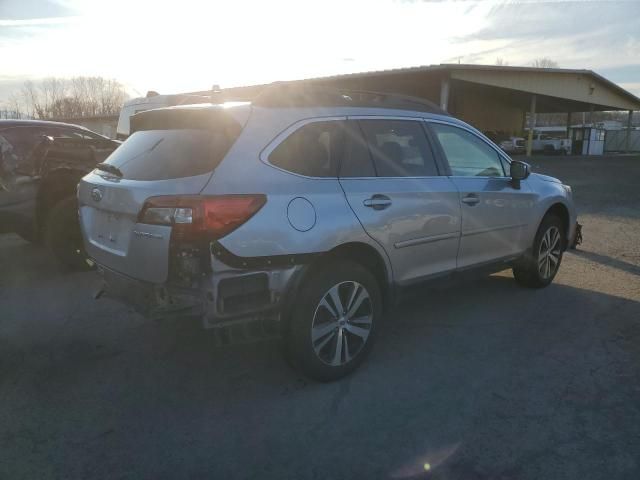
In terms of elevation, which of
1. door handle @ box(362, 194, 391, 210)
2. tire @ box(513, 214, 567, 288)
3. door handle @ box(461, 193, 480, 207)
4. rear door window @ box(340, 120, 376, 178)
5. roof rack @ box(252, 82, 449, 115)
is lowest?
tire @ box(513, 214, 567, 288)

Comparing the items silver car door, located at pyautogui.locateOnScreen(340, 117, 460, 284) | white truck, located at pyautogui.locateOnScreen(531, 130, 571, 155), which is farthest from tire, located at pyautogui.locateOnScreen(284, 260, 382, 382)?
white truck, located at pyautogui.locateOnScreen(531, 130, 571, 155)

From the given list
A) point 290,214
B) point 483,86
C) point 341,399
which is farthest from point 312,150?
point 483,86

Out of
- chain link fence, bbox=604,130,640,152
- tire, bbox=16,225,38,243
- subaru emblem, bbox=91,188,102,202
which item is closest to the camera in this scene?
subaru emblem, bbox=91,188,102,202

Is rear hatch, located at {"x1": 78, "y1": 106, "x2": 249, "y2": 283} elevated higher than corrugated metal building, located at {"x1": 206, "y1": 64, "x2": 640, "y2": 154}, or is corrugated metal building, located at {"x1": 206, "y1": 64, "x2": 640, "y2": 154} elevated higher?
corrugated metal building, located at {"x1": 206, "y1": 64, "x2": 640, "y2": 154}

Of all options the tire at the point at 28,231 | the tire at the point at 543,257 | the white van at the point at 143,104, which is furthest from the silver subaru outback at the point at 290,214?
the white van at the point at 143,104

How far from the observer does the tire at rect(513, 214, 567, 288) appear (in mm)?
5051

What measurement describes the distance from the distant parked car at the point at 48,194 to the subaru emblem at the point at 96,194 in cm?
252

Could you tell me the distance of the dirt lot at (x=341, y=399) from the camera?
2574 millimetres

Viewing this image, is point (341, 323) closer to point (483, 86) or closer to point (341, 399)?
point (341, 399)

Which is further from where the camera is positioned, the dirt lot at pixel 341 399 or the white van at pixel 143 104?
the white van at pixel 143 104

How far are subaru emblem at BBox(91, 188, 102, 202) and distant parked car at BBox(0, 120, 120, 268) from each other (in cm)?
252

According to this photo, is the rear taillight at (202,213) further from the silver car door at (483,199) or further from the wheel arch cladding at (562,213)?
the wheel arch cladding at (562,213)

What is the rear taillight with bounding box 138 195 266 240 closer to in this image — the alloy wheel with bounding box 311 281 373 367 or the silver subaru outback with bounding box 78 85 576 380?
the silver subaru outback with bounding box 78 85 576 380

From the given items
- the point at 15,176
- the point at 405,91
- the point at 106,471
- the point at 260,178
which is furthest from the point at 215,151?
the point at 405,91
